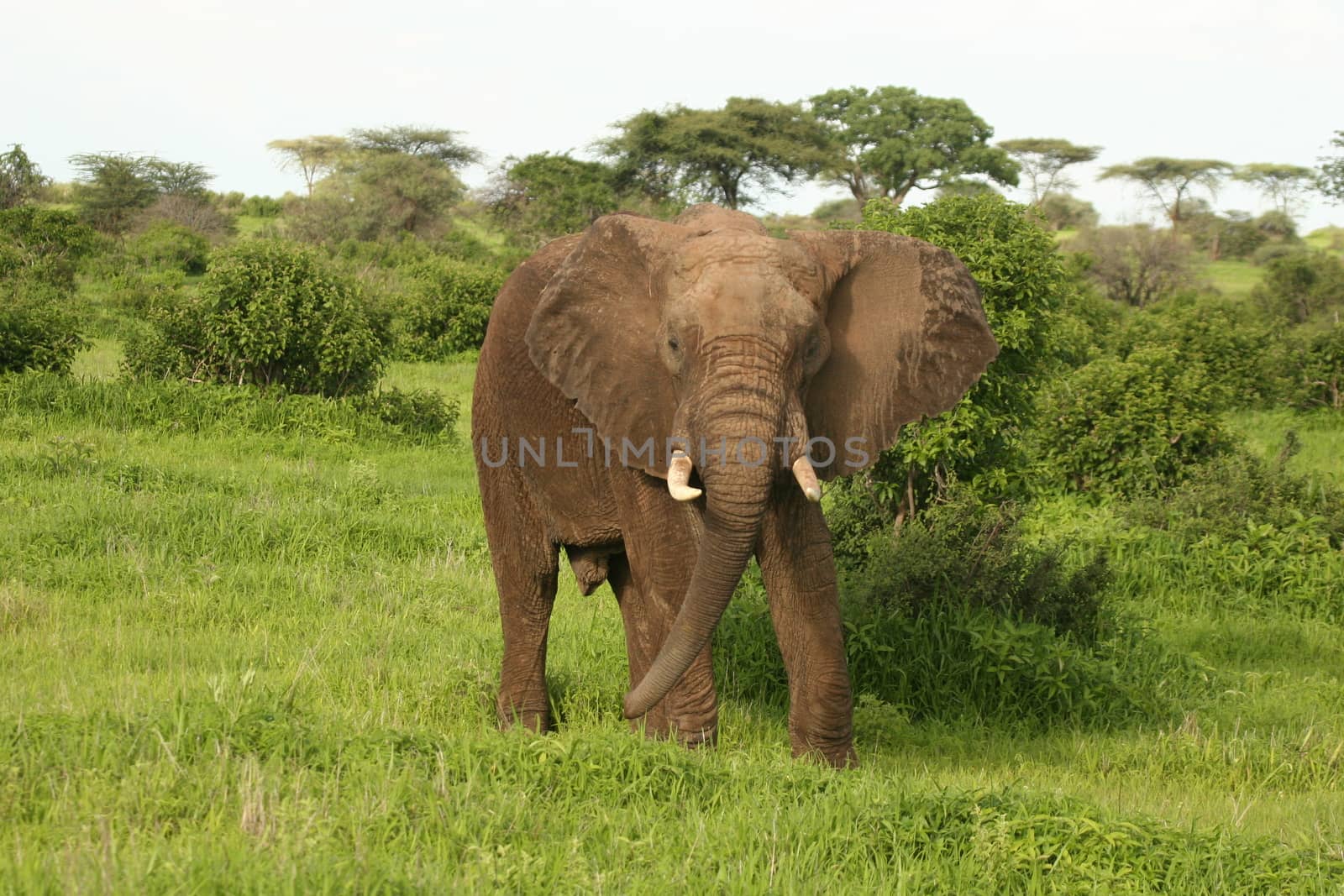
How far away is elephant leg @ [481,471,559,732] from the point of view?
22.5 ft

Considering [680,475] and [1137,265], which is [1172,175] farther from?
[680,475]

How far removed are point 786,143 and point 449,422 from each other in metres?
26.4

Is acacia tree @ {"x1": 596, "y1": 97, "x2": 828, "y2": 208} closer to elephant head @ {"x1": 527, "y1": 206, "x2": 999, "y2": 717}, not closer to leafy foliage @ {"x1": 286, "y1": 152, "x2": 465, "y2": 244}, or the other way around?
leafy foliage @ {"x1": 286, "y1": 152, "x2": 465, "y2": 244}

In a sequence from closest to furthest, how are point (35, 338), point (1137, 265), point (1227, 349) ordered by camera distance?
point (35, 338) < point (1227, 349) < point (1137, 265)

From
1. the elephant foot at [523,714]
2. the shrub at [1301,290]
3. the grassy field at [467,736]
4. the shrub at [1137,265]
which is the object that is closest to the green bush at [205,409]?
the grassy field at [467,736]

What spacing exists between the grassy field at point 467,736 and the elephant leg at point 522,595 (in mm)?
168

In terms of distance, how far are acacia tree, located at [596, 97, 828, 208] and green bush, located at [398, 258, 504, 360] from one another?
15713 mm

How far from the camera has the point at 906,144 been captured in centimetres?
4359

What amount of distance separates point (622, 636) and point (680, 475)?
3279mm

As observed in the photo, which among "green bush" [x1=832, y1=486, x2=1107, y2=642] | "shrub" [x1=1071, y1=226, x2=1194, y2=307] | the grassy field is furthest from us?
"shrub" [x1=1071, y1=226, x2=1194, y2=307]

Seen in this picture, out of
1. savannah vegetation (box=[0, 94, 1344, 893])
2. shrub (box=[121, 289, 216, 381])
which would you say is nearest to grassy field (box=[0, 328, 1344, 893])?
savannah vegetation (box=[0, 94, 1344, 893])

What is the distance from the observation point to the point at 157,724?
15.2ft

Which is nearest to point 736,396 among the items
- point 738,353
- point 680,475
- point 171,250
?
point 738,353

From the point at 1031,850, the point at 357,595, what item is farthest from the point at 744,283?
the point at 357,595
